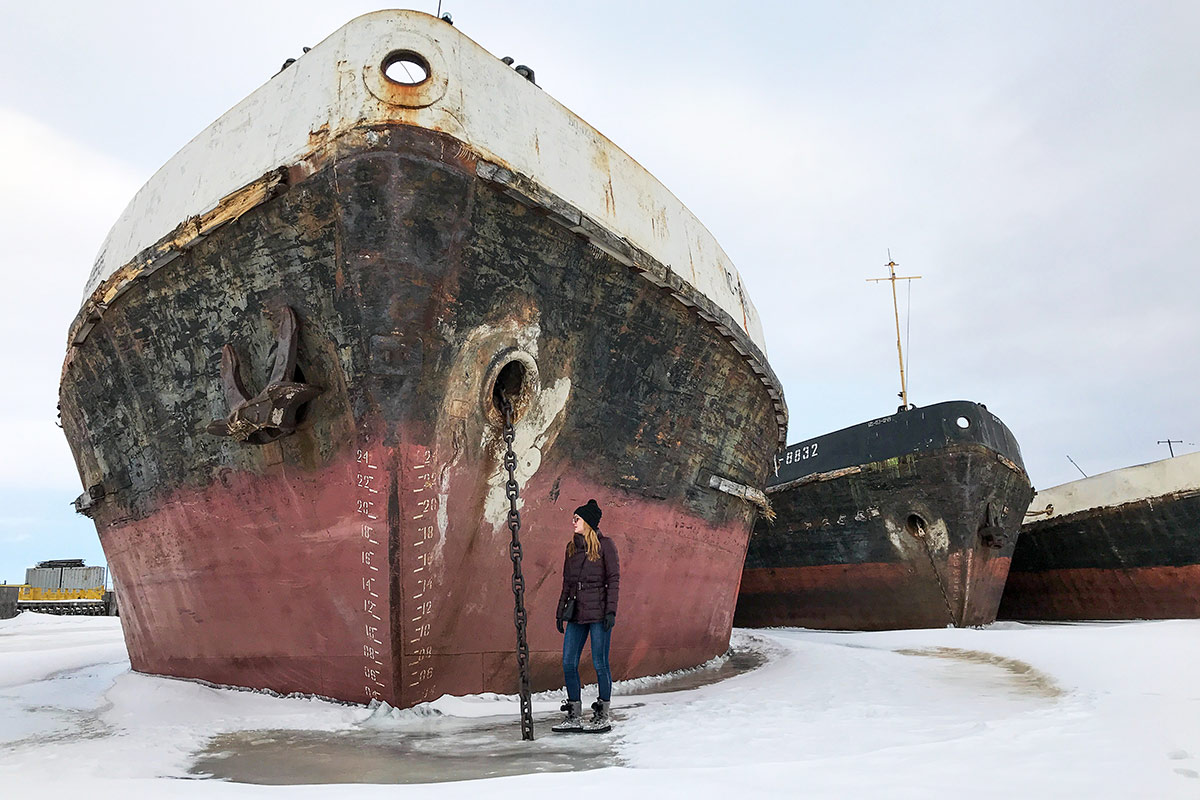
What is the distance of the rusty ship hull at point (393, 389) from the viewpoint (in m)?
3.49

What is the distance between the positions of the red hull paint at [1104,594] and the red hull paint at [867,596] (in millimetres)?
2884

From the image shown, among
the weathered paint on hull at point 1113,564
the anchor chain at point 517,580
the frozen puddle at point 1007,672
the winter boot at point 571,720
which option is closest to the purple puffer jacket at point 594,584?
the anchor chain at point 517,580

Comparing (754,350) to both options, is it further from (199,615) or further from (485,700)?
(199,615)

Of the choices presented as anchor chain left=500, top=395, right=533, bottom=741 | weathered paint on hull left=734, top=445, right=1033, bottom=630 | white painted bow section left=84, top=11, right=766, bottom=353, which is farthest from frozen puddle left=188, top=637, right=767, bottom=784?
weathered paint on hull left=734, top=445, right=1033, bottom=630

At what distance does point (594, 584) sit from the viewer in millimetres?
3555

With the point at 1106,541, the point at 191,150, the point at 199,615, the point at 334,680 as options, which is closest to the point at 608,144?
the point at 191,150

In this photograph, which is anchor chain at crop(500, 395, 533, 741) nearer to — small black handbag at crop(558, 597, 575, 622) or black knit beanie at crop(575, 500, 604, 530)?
small black handbag at crop(558, 597, 575, 622)

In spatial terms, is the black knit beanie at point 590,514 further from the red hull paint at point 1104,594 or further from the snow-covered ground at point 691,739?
the red hull paint at point 1104,594

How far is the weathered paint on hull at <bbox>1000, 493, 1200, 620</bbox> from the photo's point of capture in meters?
11.1

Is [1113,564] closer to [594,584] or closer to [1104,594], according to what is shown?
[1104,594]

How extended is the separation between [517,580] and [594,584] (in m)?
0.38

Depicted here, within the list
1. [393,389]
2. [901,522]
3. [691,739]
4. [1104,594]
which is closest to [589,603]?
[691,739]

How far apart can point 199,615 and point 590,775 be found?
10.3 ft

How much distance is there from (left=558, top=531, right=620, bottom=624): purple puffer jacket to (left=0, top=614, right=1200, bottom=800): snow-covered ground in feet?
1.66
